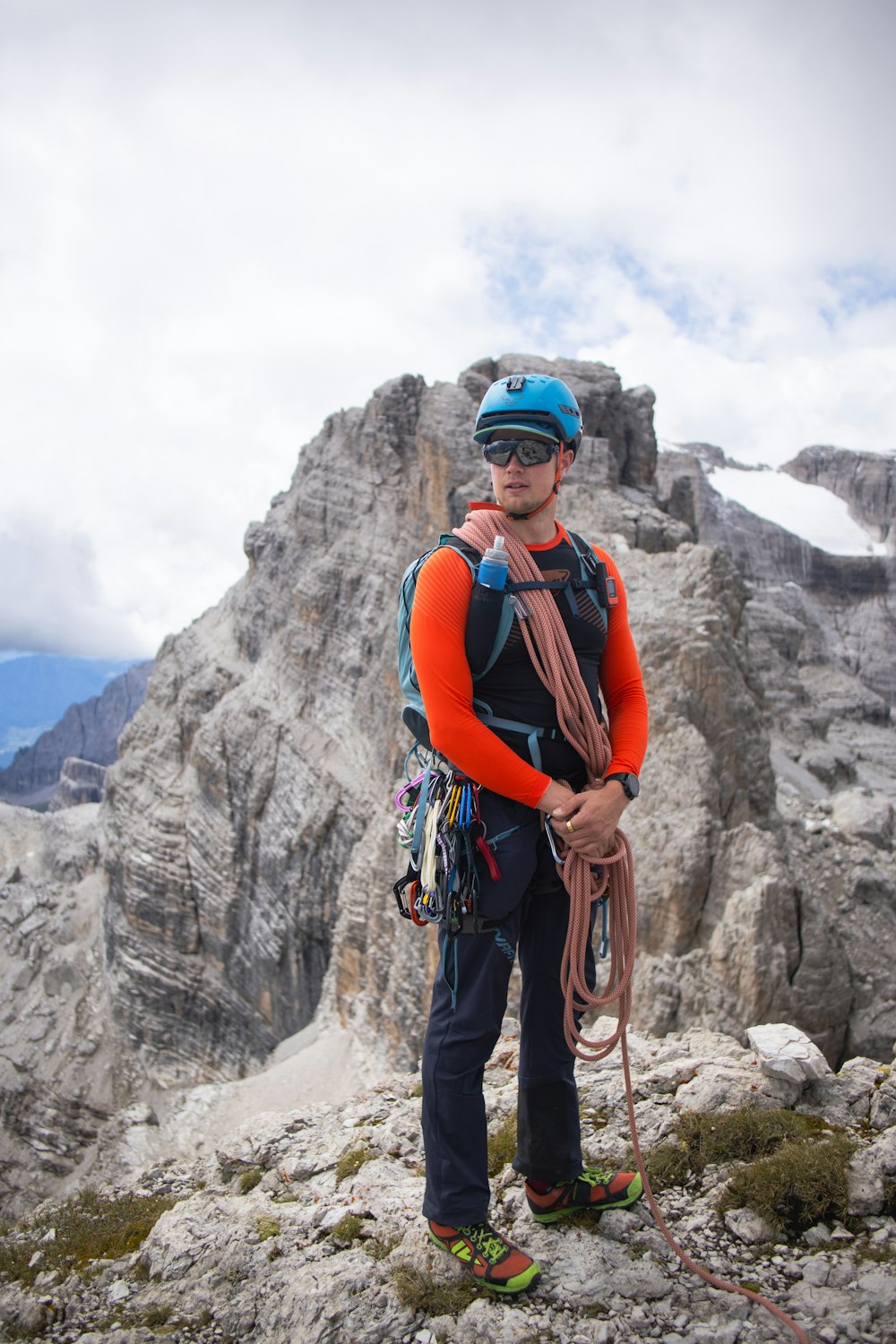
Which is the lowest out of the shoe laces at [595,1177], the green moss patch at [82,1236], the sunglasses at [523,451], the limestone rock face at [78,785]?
the green moss patch at [82,1236]

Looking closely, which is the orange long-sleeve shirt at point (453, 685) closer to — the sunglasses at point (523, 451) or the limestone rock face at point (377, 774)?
the sunglasses at point (523, 451)

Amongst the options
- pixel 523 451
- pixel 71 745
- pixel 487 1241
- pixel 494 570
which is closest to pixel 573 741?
pixel 494 570

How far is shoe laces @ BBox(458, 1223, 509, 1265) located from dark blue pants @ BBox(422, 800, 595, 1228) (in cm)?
6

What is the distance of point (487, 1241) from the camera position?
13.0 feet

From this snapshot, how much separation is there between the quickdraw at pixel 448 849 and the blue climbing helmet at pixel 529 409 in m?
1.62

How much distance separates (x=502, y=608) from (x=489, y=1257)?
2922 mm

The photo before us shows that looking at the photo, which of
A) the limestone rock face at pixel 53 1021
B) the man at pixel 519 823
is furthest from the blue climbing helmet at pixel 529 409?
the limestone rock face at pixel 53 1021

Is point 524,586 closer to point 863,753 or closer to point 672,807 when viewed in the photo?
point 672,807

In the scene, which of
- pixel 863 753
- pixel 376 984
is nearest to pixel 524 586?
pixel 376 984

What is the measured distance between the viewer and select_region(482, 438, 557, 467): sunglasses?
4.05 m

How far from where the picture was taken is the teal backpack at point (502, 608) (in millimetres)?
3877

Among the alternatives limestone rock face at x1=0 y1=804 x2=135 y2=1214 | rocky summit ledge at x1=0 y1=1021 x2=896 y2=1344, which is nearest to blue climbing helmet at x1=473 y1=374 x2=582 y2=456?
rocky summit ledge at x1=0 y1=1021 x2=896 y2=1344

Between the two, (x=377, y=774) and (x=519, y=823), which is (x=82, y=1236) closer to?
(x=519, y=823)

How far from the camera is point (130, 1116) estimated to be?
2712 centimetres
